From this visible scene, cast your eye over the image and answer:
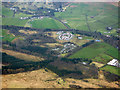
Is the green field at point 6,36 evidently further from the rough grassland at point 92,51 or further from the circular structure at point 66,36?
the rough grassland at point 92,51

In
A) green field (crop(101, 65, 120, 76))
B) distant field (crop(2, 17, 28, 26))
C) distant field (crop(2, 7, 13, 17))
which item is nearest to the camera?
green field (crop(101, 65, 120, 76))

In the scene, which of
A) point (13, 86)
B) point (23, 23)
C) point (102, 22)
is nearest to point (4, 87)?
point (13, 86)

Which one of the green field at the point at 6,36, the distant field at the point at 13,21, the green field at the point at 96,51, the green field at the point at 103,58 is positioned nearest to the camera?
the green field at the point at 103,58

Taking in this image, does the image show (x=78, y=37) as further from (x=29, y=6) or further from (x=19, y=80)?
(x=29, y=6)

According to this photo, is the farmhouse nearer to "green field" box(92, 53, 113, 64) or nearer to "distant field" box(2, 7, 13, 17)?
"green field" box(92, 53, 113, 64)

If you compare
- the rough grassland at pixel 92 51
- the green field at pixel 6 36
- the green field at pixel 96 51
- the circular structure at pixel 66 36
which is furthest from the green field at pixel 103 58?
the green field at pixel 6 36

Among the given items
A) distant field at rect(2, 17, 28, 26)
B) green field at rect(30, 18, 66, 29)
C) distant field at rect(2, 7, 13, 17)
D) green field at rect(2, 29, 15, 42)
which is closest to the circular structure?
green field at rect(30, 18, 66, 29)
